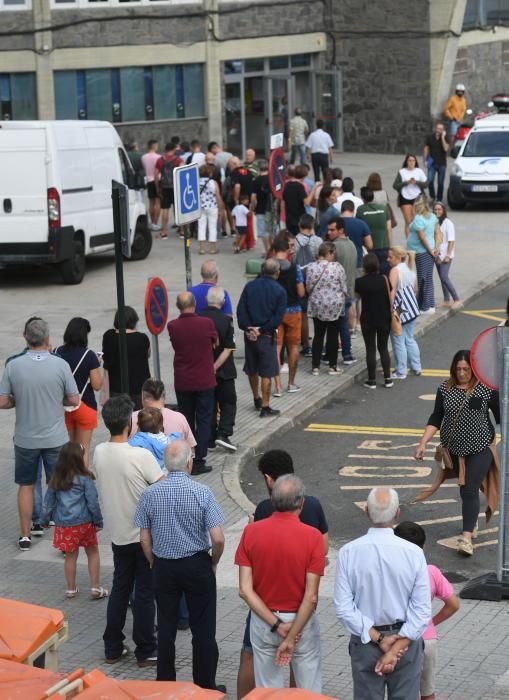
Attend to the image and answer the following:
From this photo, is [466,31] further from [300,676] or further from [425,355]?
[300,676]

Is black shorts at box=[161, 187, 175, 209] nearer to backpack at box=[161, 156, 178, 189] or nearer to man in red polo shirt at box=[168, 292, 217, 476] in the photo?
backpack at box=[161, 156, 178, 189]

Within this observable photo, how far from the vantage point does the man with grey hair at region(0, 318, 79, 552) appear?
440 inches

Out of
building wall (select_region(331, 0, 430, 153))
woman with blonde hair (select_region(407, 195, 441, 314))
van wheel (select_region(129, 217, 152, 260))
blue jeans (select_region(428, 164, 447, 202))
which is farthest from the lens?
building wall (select_region(331, 0, 430, 153))

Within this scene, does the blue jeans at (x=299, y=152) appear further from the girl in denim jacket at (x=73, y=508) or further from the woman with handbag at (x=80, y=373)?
the girl in denim jacket at (x=73, y=508)

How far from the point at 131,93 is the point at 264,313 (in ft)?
69.2

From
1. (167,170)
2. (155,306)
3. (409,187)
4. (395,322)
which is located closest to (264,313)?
(155,306)

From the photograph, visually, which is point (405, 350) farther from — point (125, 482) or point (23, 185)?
point (125, 482)

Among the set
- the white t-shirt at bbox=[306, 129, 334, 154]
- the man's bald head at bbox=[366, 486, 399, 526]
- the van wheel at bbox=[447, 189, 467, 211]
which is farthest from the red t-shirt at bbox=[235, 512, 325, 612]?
the white t-shirt at bbox=[306, 129, 334, 154]

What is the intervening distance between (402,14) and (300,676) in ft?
100

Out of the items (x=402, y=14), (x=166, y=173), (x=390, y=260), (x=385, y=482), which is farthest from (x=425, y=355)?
(x=402, y=14)

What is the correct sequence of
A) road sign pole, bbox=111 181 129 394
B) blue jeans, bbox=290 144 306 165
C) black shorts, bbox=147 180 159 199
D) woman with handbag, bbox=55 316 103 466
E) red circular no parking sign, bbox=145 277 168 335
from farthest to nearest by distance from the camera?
blue jeans, bbox=290 144 306 165 → black shorts, bbox=147 180 159 199 → red circular no parking sign, bbox=145 277 168 335 → woman with handbag, bbox=55 316 103 466 → road sign pole, bbox=111 181 129 394

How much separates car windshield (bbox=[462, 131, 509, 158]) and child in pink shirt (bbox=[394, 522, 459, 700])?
2137cm

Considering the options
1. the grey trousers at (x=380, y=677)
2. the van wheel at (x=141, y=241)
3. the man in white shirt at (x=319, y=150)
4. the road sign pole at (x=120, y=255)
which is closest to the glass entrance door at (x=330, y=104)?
the man in white shirt at (x=319, y=150)

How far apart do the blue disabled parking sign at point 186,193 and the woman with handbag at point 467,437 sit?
154 inches
